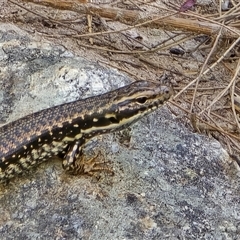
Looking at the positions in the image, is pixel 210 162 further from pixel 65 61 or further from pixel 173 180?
pixel 65 61

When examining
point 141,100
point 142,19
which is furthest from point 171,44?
point 141,100

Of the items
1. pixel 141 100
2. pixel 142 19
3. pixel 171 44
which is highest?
pixel 141 100

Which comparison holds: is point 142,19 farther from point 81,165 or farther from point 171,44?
point 81,165

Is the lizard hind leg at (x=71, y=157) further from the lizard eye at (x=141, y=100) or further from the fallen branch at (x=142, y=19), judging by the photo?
the fallen branch at (x=142, y=19)

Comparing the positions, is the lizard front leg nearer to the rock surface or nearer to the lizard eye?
the rock surface

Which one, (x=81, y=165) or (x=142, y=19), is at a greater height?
(x=142, y=19)

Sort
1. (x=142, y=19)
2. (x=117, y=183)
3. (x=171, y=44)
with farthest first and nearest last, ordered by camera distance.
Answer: (x=171, y=44), (x=142, y=19), (x=117, y=183)

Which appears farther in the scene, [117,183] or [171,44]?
[171,44]
